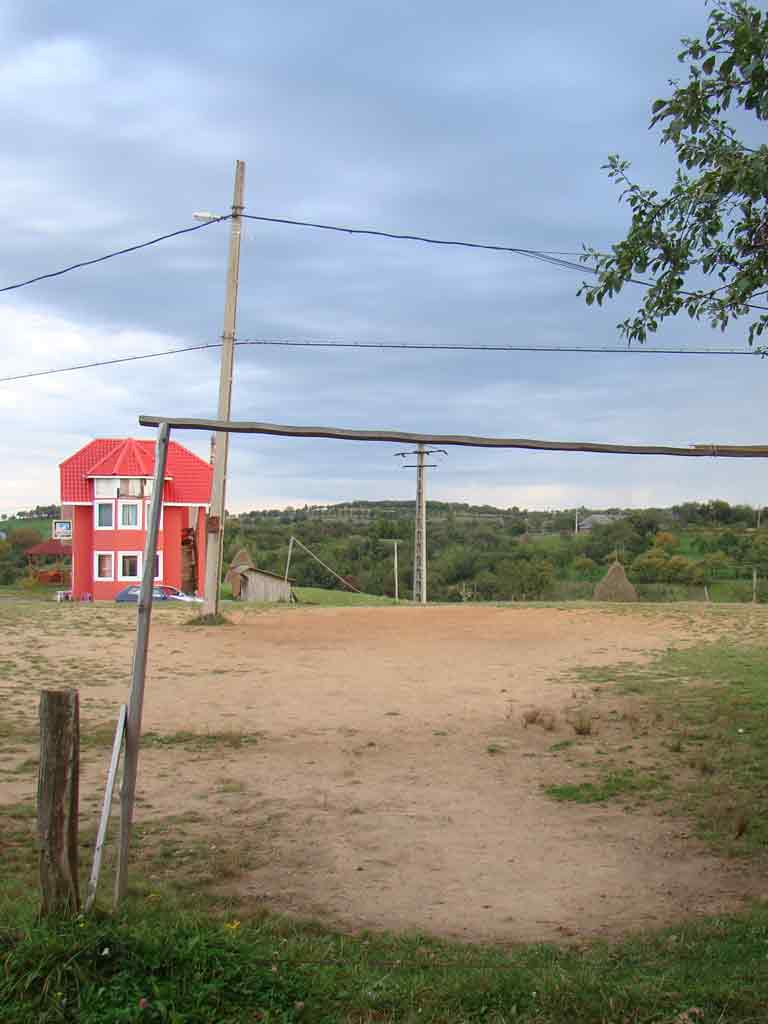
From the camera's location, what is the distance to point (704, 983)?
3805 millimetres

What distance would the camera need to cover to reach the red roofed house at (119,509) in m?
37.5

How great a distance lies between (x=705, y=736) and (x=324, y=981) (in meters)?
5.55

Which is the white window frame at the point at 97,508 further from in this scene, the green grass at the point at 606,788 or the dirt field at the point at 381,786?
the green grass at the point at 606,788

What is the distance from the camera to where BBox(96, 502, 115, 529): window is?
37.8m

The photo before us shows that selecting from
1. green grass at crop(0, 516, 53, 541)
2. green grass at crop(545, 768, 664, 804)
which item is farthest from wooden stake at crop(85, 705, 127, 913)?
green grass at crop(0, 516, 53, 541)

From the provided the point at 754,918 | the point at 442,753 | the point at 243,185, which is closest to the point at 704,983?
the point at 754,918

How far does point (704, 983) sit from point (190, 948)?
1.93 metres

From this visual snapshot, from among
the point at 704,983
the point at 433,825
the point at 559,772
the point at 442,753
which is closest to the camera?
the point at 704,983

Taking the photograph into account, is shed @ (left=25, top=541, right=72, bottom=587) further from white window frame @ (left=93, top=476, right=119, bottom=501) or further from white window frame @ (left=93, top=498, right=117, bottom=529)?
white window frame @ (left=93, top=476, right=119, bottom=501)

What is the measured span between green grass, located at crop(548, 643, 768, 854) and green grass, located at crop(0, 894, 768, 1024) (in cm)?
215

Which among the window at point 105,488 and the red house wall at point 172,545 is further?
the red house wall at point 172,545

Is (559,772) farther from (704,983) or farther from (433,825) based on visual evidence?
(704,983)

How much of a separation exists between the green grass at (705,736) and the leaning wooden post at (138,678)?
131 inches

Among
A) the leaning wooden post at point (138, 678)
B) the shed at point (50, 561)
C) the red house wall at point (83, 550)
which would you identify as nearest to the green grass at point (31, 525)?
the shed at point (50, 561)
